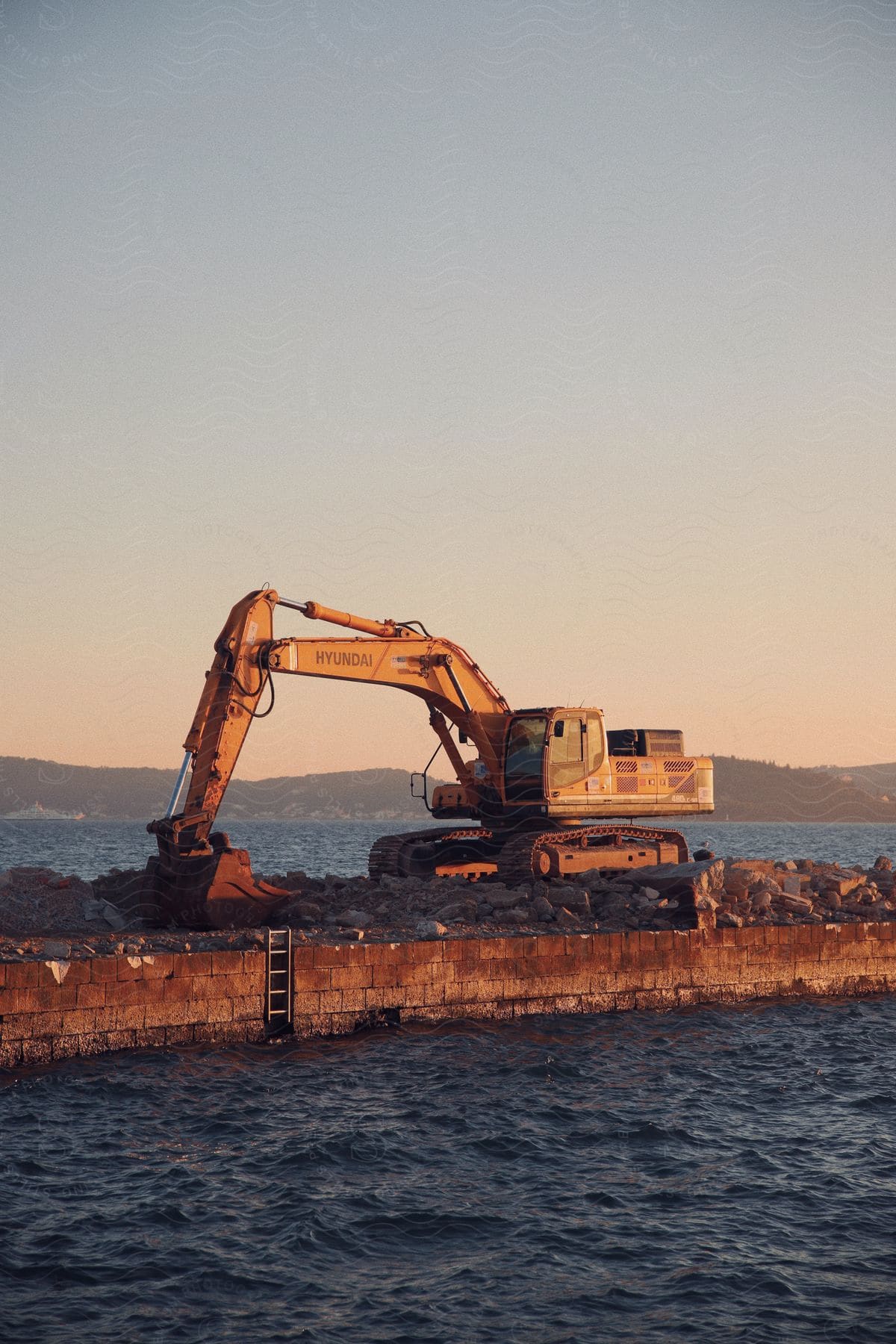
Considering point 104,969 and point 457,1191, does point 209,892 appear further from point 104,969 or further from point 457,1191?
point 457,1191

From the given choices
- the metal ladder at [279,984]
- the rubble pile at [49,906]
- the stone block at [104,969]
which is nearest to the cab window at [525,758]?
the rubble pile at [49,906]

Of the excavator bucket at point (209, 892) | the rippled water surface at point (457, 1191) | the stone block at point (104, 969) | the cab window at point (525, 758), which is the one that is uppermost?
the cab window at point (525, 758)

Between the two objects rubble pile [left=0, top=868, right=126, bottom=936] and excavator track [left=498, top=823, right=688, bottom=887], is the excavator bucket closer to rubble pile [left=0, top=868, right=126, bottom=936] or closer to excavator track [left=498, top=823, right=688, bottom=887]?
rubble pile [left=0, top=868, right=126, bottom=936]

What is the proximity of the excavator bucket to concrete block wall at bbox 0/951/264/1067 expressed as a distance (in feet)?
7.78

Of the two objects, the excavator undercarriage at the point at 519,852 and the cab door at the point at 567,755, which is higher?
the cab door at the point at 567,755

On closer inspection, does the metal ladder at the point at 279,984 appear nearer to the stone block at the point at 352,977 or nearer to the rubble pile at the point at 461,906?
the stone block at the point at 352,977

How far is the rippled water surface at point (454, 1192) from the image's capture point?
9070mm

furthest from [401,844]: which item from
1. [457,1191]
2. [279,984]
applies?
[457,1191]

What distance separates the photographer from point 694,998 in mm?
20109

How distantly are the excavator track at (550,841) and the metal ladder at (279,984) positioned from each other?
707 cm

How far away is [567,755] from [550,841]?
1.73 meters

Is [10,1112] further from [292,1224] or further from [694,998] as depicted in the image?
[694,998]

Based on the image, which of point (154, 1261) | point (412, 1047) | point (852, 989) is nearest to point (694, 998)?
point (852, 989)

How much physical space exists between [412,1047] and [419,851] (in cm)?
844
